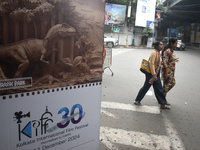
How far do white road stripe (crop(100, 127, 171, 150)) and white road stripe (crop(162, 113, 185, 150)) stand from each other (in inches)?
3.7

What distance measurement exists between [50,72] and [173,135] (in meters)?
2.75

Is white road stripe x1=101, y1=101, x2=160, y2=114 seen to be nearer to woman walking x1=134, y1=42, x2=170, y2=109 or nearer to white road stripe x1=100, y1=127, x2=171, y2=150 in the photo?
woman walking x1=134, y1=42, x2=170, y2=109

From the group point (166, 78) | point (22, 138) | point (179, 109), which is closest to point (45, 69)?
point (22, 138)

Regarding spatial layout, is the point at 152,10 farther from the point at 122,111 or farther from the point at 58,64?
the point at 58,64

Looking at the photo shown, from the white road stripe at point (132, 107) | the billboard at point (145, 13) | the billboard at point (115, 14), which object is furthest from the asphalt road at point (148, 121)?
the billboard at point (145, 13)

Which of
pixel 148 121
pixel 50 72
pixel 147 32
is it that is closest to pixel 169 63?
pixel 148 121

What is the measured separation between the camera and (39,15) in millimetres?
1569

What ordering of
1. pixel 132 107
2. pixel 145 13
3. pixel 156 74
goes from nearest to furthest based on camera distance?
pixel 156 74
pixel 132 107
pixel 145 13

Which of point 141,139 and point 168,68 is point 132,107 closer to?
point 168,68

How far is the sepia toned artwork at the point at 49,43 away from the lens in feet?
4.82

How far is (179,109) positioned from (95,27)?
3810 mm

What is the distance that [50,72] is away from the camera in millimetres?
1741

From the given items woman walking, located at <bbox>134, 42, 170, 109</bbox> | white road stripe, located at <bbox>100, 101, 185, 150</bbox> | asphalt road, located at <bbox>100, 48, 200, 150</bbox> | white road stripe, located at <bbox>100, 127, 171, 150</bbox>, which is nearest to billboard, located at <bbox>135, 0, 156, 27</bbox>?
asphalt road, located at <bbox>100, 48, 200, 150</bbox>

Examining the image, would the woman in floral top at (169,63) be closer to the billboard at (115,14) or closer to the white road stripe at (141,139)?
the white road stripe at (141,139)
